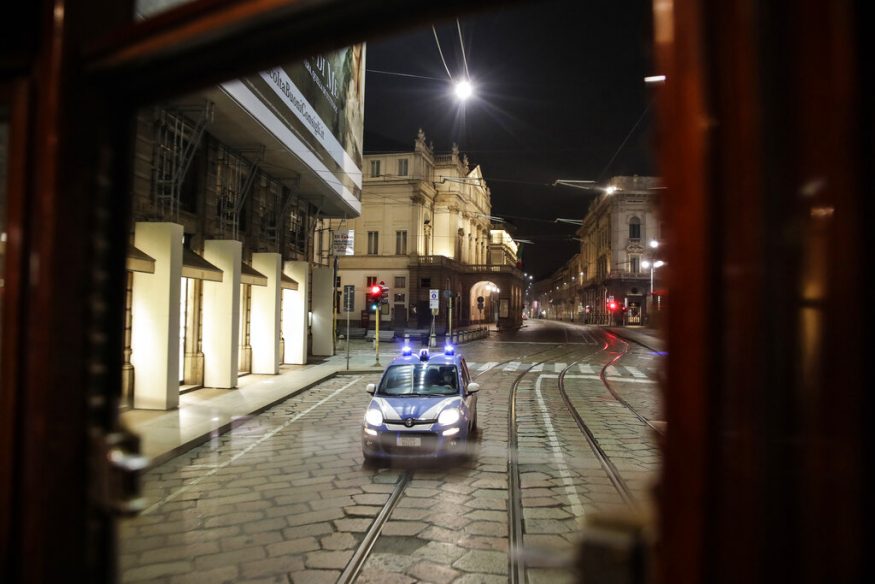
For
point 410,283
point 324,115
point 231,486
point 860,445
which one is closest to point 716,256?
point 860,445

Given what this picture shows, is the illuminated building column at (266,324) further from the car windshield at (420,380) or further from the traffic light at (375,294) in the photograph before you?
the car windshield at (420,380)

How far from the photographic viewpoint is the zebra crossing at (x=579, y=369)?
58.2 feet

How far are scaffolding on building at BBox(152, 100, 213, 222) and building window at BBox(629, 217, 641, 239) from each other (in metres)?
57.8

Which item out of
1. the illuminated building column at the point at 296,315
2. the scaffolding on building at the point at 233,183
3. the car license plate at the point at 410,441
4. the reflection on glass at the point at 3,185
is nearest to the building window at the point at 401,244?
the illuminated building column at the point at 296,315

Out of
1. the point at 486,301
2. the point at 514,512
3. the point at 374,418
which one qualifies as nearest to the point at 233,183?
the point at 374,418

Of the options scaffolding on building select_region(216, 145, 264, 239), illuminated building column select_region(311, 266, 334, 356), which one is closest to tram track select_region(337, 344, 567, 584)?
scaffolding on building select_region(216, 145, 264, 239)

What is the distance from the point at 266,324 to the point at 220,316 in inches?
119

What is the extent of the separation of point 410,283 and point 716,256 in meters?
50.4

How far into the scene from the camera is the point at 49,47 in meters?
1.71

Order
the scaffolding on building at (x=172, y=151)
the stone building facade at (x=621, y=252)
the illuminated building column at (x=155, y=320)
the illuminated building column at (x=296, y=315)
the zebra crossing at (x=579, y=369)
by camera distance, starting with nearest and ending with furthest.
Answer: the illuminated building column at (x=155, y=320) → the scaffolding on building at (x=172, y=151) → the zebra crossing at (x=579, y=369) → the illuminated building column at (x=296, y=315) → the stone building facade at (x=621, y=252)

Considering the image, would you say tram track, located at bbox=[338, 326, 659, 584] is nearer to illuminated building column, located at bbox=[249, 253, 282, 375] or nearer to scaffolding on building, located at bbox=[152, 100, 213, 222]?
illuminated building column, located at bbox=[249, 253, 282, 375]

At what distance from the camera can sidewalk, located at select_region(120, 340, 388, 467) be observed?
27.7 feet

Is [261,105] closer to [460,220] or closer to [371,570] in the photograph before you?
[371,570]

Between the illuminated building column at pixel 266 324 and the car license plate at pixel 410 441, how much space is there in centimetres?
1161
